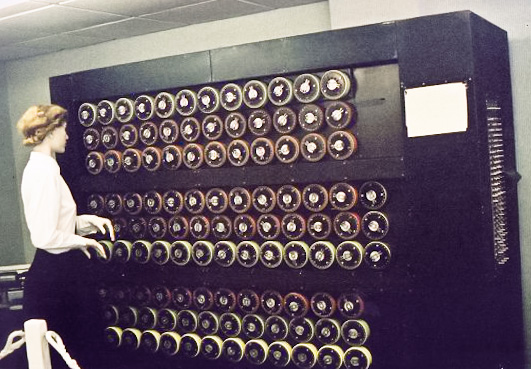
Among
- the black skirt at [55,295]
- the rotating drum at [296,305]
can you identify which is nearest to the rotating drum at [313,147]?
the rotating drum at [296,305]

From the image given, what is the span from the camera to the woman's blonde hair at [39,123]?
365 centimetres

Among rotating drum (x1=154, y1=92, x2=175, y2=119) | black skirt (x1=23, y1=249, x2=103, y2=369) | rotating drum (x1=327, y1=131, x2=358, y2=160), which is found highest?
rotating drum (x1=154, y1=92, x2=175, y2=119)

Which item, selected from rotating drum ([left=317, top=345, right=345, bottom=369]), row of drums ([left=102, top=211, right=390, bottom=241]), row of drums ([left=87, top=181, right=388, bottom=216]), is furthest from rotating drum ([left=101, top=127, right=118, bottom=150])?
rotating drum ([left=317, top=345, right=345, bottom=369])

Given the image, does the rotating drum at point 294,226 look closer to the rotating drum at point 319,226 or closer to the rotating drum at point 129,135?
the rotating drum at point 319,226

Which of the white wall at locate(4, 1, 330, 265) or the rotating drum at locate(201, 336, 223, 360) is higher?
the white wall at locate(4, 1, 330, 265)

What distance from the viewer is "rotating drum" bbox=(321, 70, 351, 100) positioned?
11.9 ft

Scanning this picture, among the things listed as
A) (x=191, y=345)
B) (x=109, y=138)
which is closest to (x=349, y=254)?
(x=191, y=345)

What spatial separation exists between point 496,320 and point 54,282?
2.58 m

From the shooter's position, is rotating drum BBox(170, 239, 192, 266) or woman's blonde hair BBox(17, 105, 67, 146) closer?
woman's blonde hair BBox(17, 105, 67, 146)

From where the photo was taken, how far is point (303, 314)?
391cm

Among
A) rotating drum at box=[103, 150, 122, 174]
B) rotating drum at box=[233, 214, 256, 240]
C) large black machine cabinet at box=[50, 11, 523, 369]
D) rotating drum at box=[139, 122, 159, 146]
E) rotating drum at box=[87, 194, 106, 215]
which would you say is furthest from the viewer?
rotating drum at box=[87, 194, 106, 215]

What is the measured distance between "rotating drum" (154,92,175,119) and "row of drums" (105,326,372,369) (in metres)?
1.58

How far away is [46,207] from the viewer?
11.3 feet

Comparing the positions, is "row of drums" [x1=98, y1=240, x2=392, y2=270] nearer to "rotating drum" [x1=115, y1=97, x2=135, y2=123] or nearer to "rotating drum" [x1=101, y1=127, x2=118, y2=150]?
"rotating drum" [x1=101, y1=127, x2=118, y2=150]
